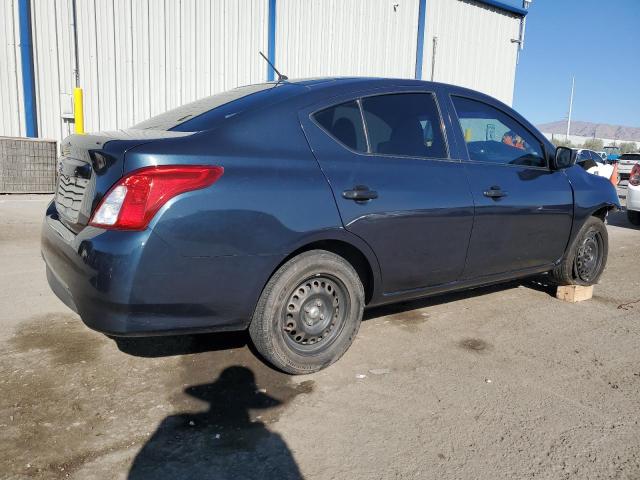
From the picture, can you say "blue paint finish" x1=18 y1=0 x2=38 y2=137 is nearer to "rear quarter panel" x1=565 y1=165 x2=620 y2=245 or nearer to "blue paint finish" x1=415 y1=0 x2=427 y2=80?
"rear quarter panel" x1=565 y1=165 x2=620 y2=245

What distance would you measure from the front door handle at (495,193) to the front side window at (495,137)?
0.75 ft

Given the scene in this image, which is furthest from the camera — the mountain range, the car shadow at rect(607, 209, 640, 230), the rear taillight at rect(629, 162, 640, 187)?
the mountain range

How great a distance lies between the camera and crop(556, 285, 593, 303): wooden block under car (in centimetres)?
455

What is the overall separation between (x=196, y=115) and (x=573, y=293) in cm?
353

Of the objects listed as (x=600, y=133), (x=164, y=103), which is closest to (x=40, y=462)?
(x=164, y=103)

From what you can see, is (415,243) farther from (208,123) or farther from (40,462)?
(40,462)

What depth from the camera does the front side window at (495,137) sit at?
12.1ft

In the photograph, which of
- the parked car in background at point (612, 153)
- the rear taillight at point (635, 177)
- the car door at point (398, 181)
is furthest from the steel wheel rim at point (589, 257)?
the parked car in background at point (612, 153)

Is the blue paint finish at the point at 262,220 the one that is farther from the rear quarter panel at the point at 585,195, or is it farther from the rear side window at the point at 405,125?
the rear quarter panel at the point at 585,195

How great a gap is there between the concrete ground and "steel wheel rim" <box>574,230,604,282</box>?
69cm

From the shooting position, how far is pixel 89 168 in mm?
2580

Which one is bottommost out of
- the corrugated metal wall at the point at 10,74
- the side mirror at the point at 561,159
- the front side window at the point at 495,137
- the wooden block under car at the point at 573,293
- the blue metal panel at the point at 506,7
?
the wooden block under car at the point at 573,293

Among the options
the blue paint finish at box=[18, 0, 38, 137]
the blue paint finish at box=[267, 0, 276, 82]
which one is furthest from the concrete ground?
the blue paint finish at box=[267, 0, 276, 82]

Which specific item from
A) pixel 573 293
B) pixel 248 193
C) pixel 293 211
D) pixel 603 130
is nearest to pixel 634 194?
pixel 573 293
